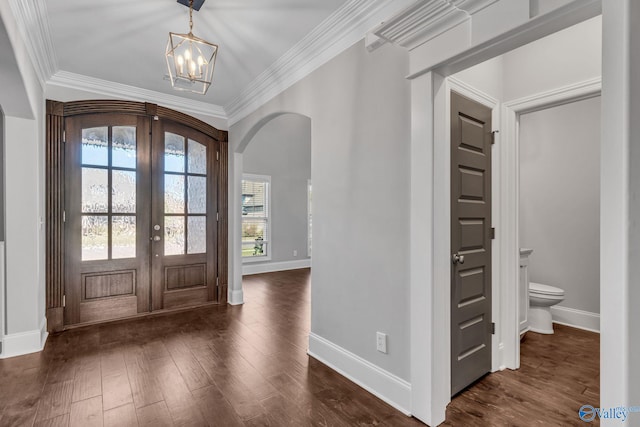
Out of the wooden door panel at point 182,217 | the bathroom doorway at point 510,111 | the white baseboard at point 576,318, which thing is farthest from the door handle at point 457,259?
the wooden door panel at point 182,217

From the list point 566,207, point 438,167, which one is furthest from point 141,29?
point 566,207

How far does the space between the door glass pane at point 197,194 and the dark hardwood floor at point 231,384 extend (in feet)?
5.14

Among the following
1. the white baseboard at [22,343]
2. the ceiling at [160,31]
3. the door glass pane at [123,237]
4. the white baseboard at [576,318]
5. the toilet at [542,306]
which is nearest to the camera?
the ceiling at [160,31]

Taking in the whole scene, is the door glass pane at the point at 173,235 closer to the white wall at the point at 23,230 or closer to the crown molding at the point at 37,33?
the white wall at the point at 23,230

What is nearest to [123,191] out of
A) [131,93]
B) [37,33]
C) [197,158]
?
[197,158]

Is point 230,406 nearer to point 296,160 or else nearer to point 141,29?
point 141,29

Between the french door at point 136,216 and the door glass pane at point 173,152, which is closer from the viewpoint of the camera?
the french door at point 136,216

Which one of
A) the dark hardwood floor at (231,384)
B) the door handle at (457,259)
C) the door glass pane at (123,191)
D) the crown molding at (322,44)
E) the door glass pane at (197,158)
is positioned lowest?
the dark hardwood floor at (231,384)

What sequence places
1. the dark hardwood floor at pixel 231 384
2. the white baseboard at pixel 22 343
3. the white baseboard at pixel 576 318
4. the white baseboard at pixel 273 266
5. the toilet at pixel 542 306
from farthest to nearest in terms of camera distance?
the white baseboard at pixel 273 266
the white baseboard at pixel 576 318
the toilet at pixel 542 306
the white baseboard at pixel 22 343
the dark hardwood floor at pixel 231 384

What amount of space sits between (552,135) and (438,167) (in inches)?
113

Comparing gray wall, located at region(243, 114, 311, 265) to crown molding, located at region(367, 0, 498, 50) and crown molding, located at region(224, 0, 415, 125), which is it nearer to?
crown molding, located at region(224, 0, 415, 125)

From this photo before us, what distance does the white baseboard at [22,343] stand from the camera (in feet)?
8.95

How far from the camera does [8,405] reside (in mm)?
2023

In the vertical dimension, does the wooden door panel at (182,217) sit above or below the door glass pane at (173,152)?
below
